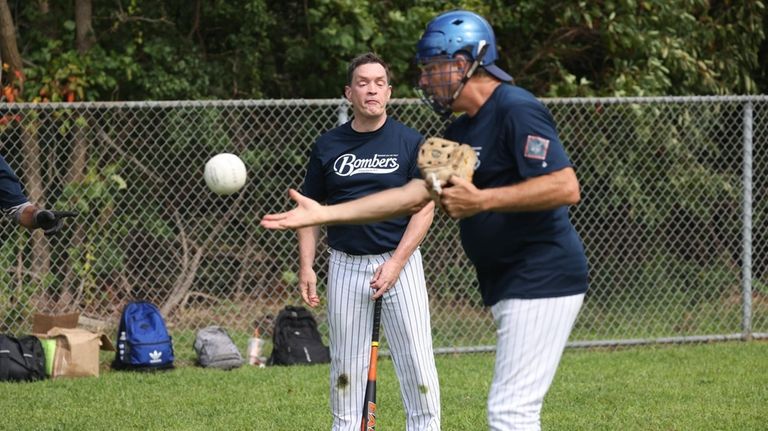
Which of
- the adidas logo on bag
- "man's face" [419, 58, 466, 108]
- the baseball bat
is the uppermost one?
"man's face" [419, 58, 466, 108]

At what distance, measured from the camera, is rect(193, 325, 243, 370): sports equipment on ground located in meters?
8.73

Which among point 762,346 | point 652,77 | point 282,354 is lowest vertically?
point 762,346

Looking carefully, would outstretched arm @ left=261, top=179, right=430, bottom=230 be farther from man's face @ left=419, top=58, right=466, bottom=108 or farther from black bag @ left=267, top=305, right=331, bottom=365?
black bag @ left=267, top=305, right=331, bottom=365

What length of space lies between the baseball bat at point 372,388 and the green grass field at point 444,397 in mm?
1188

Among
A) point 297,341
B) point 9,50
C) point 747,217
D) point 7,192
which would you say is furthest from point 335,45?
point 7,192

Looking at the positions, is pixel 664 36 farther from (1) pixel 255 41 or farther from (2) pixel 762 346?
(1) pixel 255 41

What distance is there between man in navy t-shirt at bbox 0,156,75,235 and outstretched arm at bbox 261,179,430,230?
216cm

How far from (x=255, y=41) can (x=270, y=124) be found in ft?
5.56

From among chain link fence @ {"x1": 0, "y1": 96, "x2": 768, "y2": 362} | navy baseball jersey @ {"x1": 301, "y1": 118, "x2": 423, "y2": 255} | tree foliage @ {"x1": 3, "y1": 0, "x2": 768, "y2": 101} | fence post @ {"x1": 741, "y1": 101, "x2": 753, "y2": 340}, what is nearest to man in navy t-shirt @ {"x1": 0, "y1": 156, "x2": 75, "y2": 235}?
navy baseball jersey @ {"x1": 301, "y1": 118, "x2": 423, "y2": 255}

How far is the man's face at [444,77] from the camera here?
3918 millimetres

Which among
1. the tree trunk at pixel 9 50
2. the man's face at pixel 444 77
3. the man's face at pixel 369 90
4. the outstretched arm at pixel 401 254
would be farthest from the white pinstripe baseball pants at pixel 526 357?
the tree trunk at pixel 9 50

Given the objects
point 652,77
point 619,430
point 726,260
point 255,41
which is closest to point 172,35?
point 255,41

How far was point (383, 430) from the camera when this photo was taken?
6438 mm

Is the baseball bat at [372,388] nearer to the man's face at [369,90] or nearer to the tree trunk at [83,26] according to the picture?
the man's face at [369,90]
